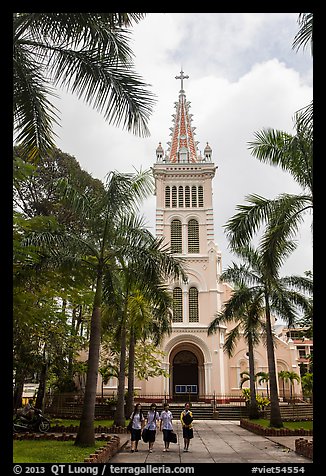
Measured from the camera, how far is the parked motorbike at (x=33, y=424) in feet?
49.3

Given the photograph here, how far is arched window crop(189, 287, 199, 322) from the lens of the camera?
33722 millimetres

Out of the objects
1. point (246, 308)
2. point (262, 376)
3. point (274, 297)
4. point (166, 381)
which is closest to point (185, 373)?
point (166, 381)

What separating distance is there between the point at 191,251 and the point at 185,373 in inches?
332

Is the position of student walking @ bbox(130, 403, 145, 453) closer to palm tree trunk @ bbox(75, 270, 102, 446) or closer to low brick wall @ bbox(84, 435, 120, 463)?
low brick wall @ bbox(84, 435, 120, 463)

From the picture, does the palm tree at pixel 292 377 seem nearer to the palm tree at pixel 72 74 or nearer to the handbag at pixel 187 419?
the handbag at pixel 187 419

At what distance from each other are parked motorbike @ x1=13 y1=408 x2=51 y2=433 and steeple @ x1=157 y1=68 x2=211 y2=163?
81.1 feet

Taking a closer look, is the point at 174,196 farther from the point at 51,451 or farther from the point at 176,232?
the point at 51,451

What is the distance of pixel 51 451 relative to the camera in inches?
416

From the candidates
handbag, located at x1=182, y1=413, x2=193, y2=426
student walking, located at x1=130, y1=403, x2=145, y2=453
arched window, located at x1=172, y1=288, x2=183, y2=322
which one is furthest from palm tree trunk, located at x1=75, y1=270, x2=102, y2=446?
arched window, located at x1=172, y1=288, x2=183, y2=322

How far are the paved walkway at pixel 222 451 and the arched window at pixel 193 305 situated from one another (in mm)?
16064

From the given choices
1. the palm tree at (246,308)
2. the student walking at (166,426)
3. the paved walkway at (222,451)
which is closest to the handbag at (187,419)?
the student walking at (166,426)
